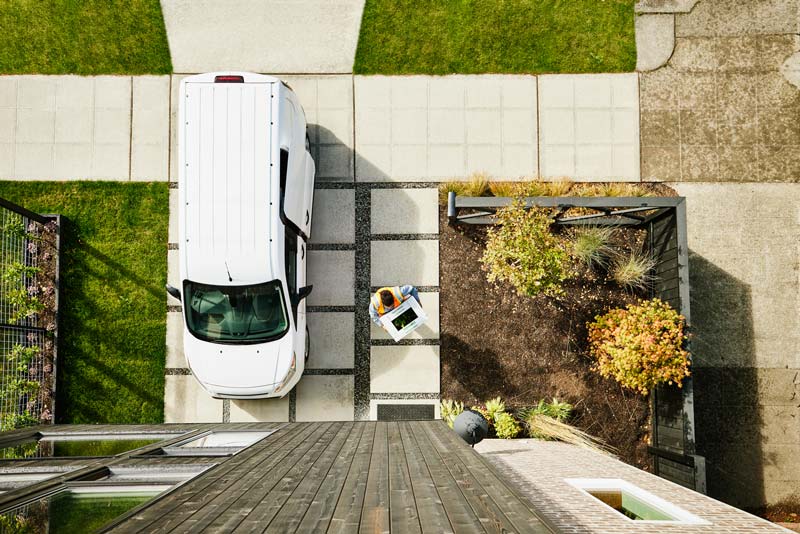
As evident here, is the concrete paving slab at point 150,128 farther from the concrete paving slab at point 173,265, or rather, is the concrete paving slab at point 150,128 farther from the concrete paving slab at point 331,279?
the concrete paving slab at point 331,279

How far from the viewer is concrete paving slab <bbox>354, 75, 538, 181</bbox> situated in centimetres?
773

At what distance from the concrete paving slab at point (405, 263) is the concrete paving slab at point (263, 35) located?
9.14 ft

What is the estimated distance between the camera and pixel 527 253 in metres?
6.61

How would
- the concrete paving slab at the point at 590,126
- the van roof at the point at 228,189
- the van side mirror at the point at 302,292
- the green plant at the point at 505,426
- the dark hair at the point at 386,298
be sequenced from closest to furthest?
the van roof at the point at 228,189
the van side mirror at the point at 302,292
the dark hair at the point at 386,298
the green plant at the point at 505,426
the concrete paving slab at the point at 590,126

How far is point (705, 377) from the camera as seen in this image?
7.56 m

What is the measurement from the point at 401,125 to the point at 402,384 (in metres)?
3.84

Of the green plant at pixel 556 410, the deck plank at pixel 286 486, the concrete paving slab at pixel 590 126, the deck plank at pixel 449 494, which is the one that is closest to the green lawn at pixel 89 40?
the concrete paving slab at pixel 590 126

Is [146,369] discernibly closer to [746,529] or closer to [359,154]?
[359,154]

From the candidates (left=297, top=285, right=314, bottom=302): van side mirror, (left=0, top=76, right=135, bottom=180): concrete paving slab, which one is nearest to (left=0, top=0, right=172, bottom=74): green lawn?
(left=0, top=76, right=135, bottom=180): concrete paving slab

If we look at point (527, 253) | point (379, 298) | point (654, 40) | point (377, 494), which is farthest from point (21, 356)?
point (654, 40)

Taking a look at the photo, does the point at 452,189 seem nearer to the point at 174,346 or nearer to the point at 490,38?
the point at 490,38

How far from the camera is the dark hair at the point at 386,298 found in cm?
685

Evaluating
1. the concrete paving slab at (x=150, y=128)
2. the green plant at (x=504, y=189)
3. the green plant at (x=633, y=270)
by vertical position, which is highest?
the concrete paving slab at (x=150, y=128)

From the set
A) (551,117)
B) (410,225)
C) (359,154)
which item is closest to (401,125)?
(359,154)
